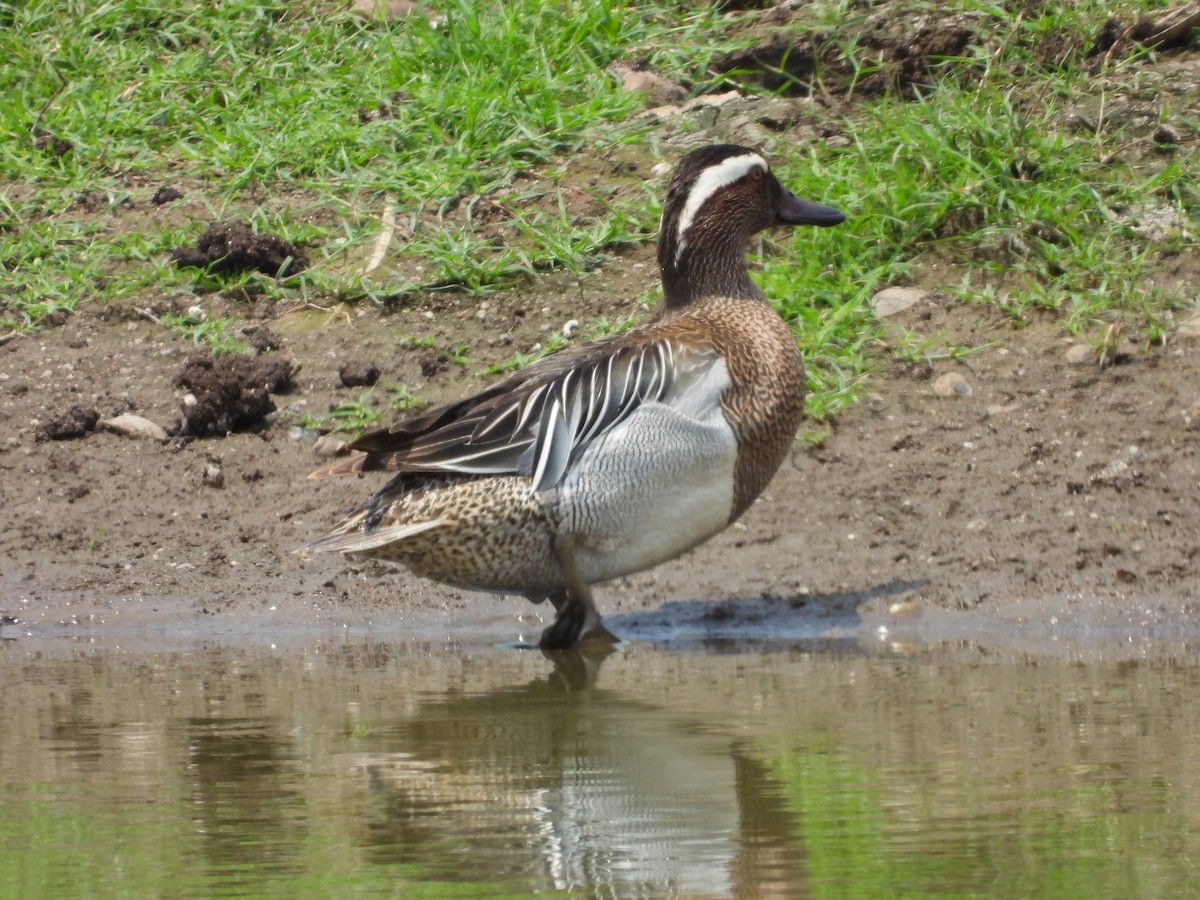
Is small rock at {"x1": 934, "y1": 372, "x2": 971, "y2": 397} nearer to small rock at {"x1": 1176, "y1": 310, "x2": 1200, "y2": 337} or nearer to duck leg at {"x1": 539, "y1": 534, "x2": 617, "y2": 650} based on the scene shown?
small rock at {"x1": 1176, "y1": 310, "x2": 1200, "y2": 337}

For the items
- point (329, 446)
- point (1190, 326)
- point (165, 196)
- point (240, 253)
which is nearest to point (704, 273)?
point (329, 446)

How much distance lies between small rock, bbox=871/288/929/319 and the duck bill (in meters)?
0.72

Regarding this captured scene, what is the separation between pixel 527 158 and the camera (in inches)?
319

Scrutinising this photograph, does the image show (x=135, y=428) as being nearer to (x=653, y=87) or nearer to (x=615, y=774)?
(x=653, y=87)

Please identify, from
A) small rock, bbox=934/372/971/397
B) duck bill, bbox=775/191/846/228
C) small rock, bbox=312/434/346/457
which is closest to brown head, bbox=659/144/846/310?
duck bill, bbox=775/191/846/228

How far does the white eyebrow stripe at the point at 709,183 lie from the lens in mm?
6035

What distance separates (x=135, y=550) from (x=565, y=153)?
2698 mm

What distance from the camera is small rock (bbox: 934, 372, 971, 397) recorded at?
260 inches

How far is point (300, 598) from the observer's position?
6.12m

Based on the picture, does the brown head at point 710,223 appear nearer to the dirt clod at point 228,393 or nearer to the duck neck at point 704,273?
the duck neck at point 704,273

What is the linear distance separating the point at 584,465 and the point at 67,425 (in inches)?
95.2

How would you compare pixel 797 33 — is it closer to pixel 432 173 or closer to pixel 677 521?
pixel 432 173

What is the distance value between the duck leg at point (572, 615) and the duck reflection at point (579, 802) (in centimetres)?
86

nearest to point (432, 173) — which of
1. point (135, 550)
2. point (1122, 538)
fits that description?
point (135, 550)
